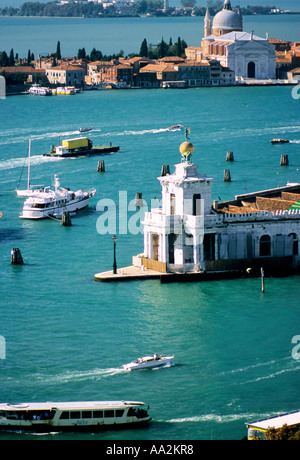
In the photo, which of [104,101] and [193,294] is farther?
[104,101]

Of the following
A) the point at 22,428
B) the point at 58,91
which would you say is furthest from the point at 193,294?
the point at 58,91

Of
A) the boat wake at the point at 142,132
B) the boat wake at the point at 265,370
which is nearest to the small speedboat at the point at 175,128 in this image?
the boat wake at the point at 142,132

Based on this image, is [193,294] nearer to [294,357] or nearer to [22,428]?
[294,357]

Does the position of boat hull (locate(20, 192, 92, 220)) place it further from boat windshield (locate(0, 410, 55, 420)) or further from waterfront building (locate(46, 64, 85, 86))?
waterfront building (locate(46, 64, 85, 86))

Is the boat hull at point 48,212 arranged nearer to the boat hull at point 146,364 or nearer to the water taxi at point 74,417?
the boat hull at point 146,364

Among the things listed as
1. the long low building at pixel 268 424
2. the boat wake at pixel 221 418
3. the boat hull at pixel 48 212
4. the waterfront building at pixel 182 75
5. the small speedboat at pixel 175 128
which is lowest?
the waterfront building at pixel 182 75

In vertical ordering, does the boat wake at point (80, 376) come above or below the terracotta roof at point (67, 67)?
above
